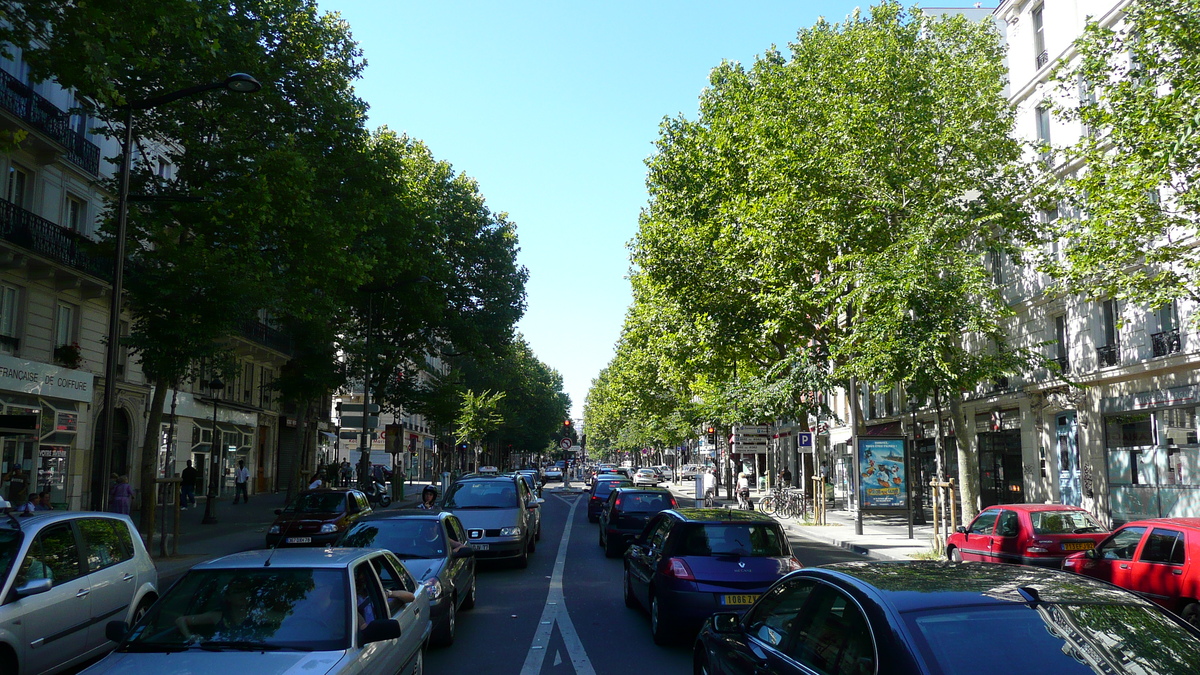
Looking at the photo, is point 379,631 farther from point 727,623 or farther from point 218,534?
point 218,534

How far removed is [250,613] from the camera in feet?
17.2

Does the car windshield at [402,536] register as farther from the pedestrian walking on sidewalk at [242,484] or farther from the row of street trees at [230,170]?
the pedestrian walking on sidewalk at [242,484]

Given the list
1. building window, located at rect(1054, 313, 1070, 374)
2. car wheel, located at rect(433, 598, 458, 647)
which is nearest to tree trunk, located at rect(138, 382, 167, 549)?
car wheel, located at rect(433, 598, 458, 647)

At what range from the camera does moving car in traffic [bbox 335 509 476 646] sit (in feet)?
29.4

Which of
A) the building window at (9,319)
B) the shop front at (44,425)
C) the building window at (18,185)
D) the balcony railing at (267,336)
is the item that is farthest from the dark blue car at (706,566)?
the balcony railing at (267,336)

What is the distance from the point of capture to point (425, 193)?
3916 centimetres

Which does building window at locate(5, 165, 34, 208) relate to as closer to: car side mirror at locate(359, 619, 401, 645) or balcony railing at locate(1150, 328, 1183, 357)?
car side mirror at locate(359, 619, 401, 645)

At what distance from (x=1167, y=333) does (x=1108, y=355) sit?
260 cm

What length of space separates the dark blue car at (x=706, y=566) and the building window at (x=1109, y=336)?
18.4m

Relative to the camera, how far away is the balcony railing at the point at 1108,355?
2364 centimetres

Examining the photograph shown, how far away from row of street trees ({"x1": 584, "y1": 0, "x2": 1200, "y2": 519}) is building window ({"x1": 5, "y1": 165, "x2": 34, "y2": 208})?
20.1 m

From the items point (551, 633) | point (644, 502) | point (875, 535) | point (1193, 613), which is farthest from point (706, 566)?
point (875, 535)

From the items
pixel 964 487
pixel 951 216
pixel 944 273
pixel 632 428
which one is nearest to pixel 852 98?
pixel 951 216

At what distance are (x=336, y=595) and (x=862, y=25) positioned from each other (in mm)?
28637
